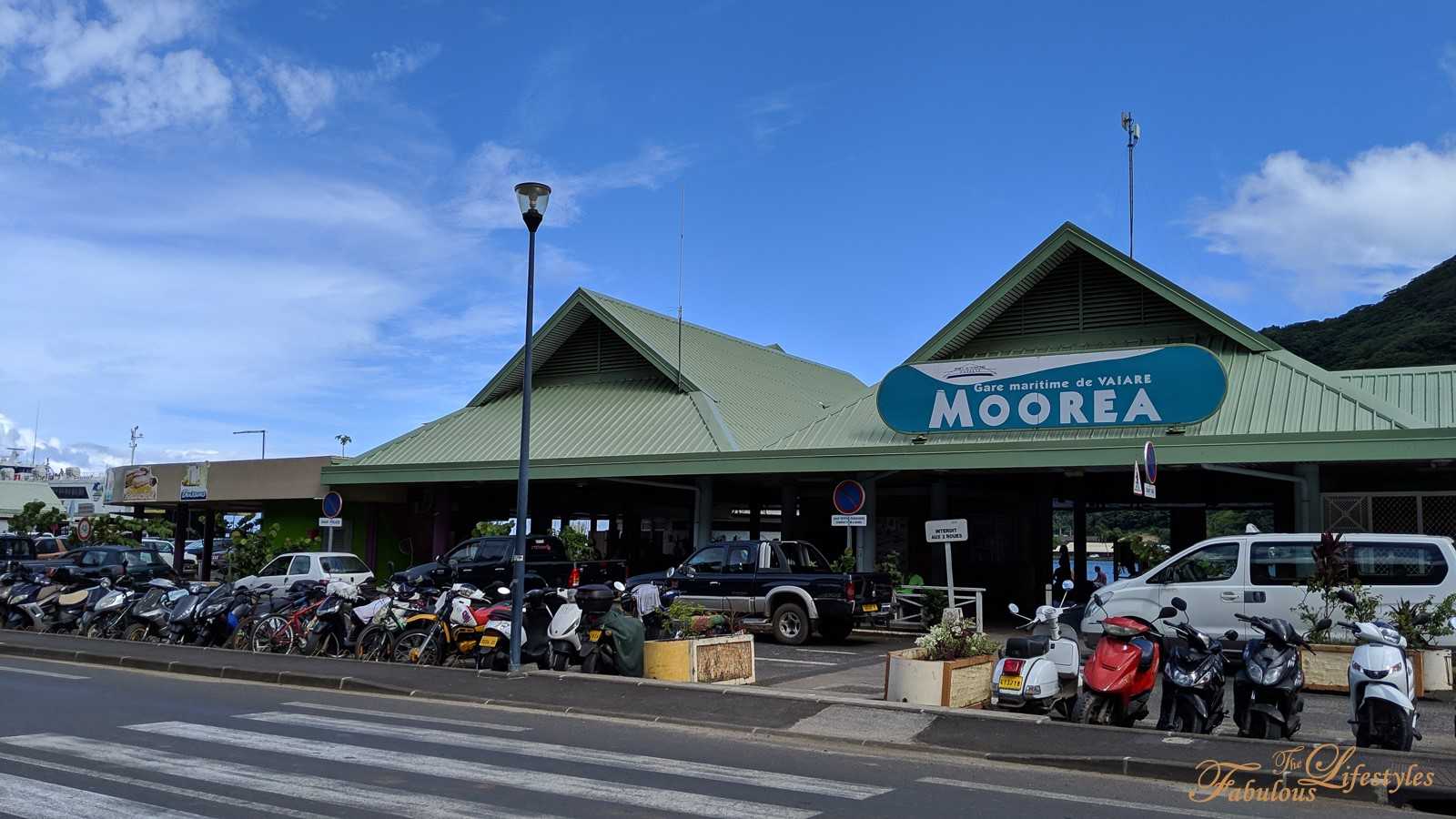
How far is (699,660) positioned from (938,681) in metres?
3.24

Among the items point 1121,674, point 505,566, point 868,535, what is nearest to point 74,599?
point 505,566

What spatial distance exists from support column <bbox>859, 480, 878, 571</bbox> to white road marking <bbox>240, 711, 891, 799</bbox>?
541 inches

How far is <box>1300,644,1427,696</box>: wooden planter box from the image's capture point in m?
13.8

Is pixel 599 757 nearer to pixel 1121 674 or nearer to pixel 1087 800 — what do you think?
pixel 1087 800

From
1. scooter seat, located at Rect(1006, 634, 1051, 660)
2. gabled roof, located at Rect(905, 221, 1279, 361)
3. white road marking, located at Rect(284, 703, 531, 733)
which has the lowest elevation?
white road marking, located at Rect(284, 703, 531, 733)

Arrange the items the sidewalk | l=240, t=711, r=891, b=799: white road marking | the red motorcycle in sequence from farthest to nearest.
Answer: the red motorcycle, the sidewalk, l=240, t=711, r=891, b=799: white road marking

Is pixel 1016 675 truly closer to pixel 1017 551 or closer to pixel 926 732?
pixel 926 732

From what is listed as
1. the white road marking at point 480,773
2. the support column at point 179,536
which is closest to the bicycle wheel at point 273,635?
the white road marking at point 480,773

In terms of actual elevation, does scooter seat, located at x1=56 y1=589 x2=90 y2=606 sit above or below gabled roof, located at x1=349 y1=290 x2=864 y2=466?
below

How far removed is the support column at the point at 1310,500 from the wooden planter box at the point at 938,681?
11398mm

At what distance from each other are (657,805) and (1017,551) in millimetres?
25640

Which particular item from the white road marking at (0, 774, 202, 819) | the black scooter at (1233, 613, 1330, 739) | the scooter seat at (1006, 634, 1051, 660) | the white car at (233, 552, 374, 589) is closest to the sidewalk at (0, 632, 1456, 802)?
the black scooter at (1233, 613, 1330, 739)

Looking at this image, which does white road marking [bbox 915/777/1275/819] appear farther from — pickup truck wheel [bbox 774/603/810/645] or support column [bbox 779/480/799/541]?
support column [bbox 779/480/799/541]

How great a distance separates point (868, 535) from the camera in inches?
943
